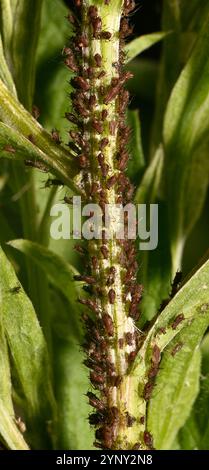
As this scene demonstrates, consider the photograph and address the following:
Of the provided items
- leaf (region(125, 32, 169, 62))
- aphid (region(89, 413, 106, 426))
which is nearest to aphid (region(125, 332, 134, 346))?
aphid (region(89, 413, 106, 426))

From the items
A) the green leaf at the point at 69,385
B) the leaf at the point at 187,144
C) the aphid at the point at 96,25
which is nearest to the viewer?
the aphid at the point at 96,25

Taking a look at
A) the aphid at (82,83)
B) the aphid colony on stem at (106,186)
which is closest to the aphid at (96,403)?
the aphid colony on stem at (106,186)

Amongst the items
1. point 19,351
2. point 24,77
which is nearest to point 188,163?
point 24,77

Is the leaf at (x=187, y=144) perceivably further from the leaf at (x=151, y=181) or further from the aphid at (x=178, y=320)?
the aphid at (x=178, y=320)

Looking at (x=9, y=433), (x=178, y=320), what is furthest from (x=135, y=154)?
(x=9, y=433)

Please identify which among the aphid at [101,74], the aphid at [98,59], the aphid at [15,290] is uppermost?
the aphid at [98,59]

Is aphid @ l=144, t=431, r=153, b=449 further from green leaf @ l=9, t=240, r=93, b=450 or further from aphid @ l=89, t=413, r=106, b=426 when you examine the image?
green leaf @ l=9, t=240, r=93, b=450

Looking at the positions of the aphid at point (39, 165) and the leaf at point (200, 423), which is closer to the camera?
the aphid at point (39, 165)
